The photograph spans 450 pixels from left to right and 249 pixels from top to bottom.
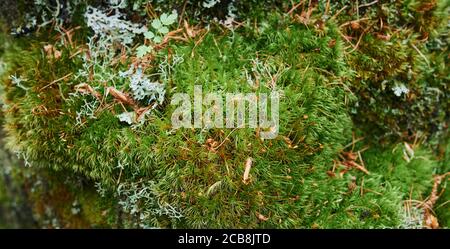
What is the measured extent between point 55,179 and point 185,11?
5.31 ft

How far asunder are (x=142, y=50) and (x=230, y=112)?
2.26 ft

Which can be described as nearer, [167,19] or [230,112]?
[230,112]

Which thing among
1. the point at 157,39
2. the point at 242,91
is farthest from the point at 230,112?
the point at 157,39

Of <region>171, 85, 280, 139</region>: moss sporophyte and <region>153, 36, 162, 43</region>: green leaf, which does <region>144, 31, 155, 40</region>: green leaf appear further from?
<region>171, 85, 280, 139</region>: moss sporophyte

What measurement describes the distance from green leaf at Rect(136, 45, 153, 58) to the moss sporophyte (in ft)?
1.29

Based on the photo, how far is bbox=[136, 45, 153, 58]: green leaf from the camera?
2.66 m

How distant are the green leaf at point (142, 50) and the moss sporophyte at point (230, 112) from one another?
39 cm

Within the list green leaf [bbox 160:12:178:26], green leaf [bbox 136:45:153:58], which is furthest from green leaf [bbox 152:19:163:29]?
green leaf [bbox 136:45:153:58]

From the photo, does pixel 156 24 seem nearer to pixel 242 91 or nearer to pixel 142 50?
pixel 142 50

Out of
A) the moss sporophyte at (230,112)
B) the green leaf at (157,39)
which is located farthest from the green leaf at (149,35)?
the moss sporophyte at (230,112)

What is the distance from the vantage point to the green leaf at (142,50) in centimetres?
266

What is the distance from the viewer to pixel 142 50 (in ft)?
8.73
